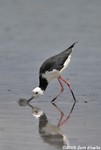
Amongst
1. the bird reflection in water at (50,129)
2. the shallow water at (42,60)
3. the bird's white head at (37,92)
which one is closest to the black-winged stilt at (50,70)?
the bird's white head at (37,92)

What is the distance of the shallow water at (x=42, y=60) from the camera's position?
9312mm

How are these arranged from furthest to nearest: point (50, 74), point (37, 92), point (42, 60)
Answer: point (42, 60), point (50, 74), point (37, 92)

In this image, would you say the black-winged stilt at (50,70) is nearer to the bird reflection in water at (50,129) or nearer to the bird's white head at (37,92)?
the bird's white head at (37,92)

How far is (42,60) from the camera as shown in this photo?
600 inches

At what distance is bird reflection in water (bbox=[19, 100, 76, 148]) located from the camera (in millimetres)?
8742

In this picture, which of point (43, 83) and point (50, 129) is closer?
point (50, 129)

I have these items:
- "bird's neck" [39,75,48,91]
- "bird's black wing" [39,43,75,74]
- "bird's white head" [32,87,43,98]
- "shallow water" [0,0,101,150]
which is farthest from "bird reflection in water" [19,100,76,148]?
"bird's black wing" [39,43,75,74]

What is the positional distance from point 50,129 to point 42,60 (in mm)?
5769

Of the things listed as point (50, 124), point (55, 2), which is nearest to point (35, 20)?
point (55, 2)

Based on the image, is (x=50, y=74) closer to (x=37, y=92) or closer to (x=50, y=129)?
(x=37, y=92)

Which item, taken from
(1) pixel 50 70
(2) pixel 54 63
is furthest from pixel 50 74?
(2) pixel 54 63

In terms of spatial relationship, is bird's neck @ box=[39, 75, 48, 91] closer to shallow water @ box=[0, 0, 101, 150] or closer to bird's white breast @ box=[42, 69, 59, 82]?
bird's white breast @ box=[42, 69, 59, 82]

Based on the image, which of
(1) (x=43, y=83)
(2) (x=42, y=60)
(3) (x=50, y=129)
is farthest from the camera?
(2) (x=42, y=60)

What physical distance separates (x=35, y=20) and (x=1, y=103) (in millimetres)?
9934
